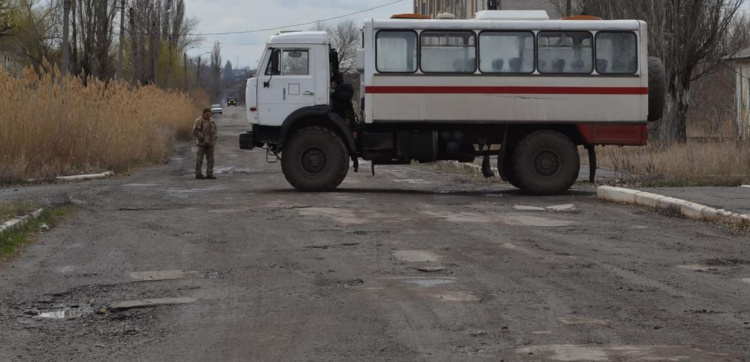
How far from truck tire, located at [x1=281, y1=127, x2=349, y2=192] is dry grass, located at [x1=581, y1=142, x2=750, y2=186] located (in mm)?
5540

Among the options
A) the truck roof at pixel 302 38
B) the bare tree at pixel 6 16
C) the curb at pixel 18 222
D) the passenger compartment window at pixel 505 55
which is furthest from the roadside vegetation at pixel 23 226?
the bare tree at pixel 6 16

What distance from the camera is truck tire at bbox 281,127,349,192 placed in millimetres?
20516

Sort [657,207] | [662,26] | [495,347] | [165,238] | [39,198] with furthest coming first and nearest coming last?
[662,26] → [39,198] → [657,207] → [165,238] → [495,347]

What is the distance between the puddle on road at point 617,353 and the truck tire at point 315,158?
13889mm

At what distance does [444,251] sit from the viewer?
1141 cm

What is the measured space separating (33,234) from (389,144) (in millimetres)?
8319

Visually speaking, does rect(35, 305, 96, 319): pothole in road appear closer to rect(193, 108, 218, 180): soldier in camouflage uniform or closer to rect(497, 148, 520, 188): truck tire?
rect(497, 148, 520, 188): truck tire

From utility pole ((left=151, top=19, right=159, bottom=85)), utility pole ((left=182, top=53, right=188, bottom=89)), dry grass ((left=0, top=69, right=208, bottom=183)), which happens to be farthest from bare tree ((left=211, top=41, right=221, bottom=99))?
dry grass ((left=0, top=69, right=208, bottom=183))

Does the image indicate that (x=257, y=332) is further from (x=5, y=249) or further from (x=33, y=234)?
(x=33, y=234)

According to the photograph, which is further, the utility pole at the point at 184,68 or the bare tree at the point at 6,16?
the utility pole at the point at 184,68

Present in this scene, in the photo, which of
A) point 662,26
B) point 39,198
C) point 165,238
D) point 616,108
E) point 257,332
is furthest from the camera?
point 662,26

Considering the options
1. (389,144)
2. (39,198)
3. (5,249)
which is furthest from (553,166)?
(5,249)

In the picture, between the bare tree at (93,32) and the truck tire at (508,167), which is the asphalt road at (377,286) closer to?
the truck tire at (508,167)

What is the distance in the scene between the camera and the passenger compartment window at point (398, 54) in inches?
790
